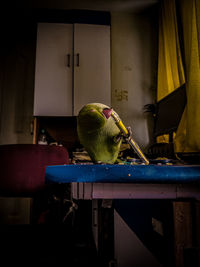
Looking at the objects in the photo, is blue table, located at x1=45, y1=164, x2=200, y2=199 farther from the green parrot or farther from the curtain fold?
the curtain fold

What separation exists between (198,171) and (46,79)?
2268 mm

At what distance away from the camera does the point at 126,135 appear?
513mm

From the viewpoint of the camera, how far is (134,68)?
2.76 m

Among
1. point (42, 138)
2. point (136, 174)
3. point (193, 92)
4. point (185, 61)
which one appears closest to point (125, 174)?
point (136, 174)

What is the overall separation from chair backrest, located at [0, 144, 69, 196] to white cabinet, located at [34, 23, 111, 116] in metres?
1.01

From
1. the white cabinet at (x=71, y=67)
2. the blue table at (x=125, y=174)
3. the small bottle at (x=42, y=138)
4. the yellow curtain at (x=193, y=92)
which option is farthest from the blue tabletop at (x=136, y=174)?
the small bottle at (x=42, y=138)

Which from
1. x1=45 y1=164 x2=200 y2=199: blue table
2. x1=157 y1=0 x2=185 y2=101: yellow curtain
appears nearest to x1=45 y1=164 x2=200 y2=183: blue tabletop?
x1=45 y1=164 x2=200 y2=199: blue table

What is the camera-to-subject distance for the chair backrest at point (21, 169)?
1410 millimetres

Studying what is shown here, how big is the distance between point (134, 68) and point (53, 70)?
1.01 meters

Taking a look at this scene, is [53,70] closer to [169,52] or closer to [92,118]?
[169,52]

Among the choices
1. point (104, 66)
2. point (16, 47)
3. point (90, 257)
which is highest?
point (16, 47)

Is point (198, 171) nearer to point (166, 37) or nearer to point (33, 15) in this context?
point (166, 37)

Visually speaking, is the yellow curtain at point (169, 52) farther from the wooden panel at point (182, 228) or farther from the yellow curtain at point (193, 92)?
the wooden panel at point (182, 228)

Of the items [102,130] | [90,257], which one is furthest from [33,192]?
[102,130]
